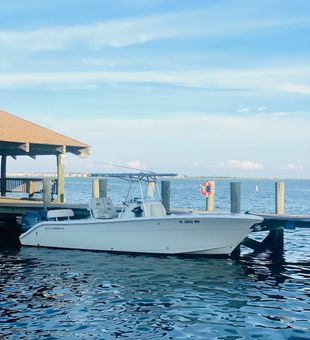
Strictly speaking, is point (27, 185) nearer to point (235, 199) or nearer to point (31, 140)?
point (31, 140)

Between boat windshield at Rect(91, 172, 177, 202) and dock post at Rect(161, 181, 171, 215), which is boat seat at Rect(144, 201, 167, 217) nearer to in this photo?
boat windshield at Rect(91, 172, 177, 202)

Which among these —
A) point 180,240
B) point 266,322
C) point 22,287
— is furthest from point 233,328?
point 180,240

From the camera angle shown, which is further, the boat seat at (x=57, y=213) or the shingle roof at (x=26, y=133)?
the shingle roof at (x=26, y=133)

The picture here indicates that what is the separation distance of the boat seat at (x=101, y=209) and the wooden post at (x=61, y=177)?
6.90 metres

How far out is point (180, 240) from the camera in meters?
16.5

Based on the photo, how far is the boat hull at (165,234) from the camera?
16016 millimetres

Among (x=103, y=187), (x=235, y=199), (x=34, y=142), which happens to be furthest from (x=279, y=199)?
(x=34, y=142)

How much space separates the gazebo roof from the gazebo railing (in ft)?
5.08

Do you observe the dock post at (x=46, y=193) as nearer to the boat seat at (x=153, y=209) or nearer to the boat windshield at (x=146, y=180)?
the boat windshield at (x=146, y=180)

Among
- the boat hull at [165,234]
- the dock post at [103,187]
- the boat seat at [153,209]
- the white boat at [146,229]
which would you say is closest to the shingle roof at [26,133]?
the dock post at [103,187]

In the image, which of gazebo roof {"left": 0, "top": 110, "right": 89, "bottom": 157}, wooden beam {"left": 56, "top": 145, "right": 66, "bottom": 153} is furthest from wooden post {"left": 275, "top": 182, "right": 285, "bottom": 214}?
wooden beam {"left": 56, "top": 145, "right": 66, "bottom": 153}

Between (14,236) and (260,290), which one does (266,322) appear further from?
(14,236)

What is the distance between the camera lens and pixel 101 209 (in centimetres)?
1783

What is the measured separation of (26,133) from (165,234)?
446 inches
